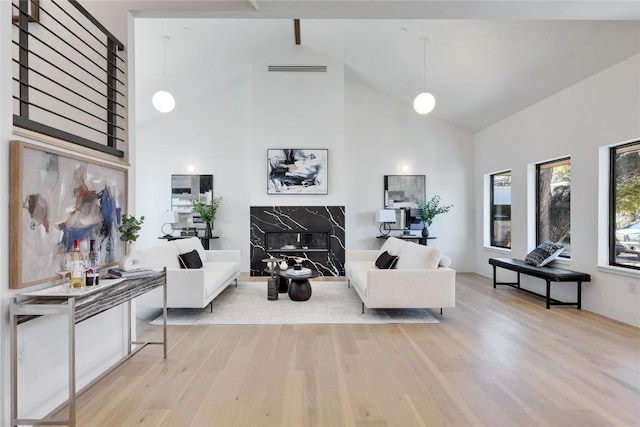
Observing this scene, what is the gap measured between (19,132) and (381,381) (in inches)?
111

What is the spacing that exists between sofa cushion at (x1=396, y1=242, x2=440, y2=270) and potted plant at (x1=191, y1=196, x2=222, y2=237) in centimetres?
401

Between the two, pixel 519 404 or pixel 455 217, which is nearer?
pixel 519 404

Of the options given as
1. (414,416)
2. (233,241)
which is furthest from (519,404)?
(233,241)

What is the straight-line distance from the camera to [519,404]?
228 cm

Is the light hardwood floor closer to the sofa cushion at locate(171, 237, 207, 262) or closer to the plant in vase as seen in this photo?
the plant in vase

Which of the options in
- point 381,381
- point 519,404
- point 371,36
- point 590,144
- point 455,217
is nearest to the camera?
point 519,404

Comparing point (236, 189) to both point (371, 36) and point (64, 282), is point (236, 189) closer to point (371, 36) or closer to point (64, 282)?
point (371, 36)

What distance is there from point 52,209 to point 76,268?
1.33ft

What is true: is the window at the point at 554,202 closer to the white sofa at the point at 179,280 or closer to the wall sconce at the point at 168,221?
the white sofa at the point at 179,280

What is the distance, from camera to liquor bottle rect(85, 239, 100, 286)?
2303mm

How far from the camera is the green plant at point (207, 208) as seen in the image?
23.0ft

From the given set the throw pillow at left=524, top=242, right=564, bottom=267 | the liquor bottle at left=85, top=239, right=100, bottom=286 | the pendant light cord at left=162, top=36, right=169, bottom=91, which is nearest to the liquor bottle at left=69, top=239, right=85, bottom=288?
the liquor bottle at left=85, top=239, right=100, bottom=286

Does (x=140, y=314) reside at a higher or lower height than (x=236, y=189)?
lower

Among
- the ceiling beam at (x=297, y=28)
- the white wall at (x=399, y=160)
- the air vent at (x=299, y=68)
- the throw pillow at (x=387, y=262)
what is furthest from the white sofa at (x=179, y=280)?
the ceiling beam at (x=297, y=28)
